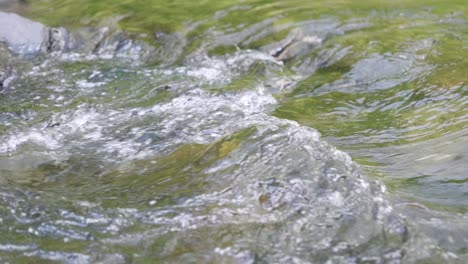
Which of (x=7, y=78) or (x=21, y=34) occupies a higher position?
(x=21, y=34)

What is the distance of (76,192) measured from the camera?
12.4 ft

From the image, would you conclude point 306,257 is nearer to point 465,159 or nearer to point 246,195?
point 246,195

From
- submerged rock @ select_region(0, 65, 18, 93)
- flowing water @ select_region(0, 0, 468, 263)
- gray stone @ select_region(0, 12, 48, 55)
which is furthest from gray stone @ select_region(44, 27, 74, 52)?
submerged rock @ select_region(0, 65, 18, 93)

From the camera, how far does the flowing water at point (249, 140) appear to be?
306 cm

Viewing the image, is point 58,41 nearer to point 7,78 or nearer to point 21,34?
point 21,34

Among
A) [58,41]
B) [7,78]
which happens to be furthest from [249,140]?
[58,41]

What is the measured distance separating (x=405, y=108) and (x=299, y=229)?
8.25 ft

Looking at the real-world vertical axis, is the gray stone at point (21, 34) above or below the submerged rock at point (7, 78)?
above

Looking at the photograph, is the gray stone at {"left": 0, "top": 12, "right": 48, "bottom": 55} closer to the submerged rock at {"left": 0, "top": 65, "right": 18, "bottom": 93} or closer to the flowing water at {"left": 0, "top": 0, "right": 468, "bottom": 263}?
the flowing water at {"left": 0, "top": 0, "right": 468, "bottom": 263}

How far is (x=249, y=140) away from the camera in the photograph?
4.18 m

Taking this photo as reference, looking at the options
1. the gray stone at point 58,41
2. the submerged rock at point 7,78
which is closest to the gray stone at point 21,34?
the gray stone at point 58,41

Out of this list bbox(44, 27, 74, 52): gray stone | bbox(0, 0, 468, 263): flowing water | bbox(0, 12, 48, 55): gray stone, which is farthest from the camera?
bbox(44, 27, 74, 52): gray stone

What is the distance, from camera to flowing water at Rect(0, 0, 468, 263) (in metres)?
3.06

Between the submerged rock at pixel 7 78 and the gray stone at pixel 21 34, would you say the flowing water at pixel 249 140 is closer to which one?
the submerged rock at pixel 7 78
